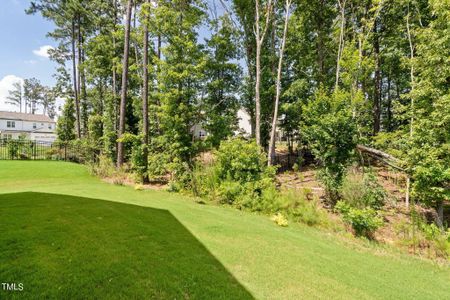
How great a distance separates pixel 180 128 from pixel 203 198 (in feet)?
10.7

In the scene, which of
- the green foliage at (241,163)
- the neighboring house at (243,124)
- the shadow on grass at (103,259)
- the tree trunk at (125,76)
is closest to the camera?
the shadow on grass at (103,259)

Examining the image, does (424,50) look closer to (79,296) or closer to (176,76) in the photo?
(176,76)

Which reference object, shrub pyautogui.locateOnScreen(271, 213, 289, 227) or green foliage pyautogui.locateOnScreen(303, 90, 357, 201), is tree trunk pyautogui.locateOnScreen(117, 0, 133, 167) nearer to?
shrub pyautogui.locateOnScreen(271, 213, 289, 227)

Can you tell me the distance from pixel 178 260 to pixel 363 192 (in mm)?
6709

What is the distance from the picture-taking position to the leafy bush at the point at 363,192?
746cm

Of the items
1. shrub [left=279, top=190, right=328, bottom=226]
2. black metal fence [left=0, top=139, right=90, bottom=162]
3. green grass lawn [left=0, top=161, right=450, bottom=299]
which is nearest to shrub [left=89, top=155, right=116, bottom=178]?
green grass lawn [left=0, top=161, right=450, bottom=299]

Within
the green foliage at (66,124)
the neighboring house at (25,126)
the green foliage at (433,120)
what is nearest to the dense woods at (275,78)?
the green foliage at (433,120)

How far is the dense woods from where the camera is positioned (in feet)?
24.3

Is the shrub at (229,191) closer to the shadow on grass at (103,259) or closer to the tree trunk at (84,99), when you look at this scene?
the shadow on grass at (103,259)

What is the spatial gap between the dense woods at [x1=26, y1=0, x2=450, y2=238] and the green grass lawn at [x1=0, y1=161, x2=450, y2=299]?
3139 millimetres

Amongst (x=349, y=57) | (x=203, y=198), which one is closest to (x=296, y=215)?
(x=203, y=198)

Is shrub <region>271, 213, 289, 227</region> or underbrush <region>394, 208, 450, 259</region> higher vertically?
shrub <region>271, 213, 289, 227</region>

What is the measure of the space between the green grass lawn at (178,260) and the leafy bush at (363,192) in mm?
2104

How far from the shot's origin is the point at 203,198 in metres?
8.45
